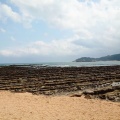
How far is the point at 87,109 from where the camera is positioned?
11.8 meters

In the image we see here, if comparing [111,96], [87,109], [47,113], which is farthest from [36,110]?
[111,96]

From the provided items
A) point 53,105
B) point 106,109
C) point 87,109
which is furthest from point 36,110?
point 106,109

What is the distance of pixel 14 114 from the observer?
34.8 feet

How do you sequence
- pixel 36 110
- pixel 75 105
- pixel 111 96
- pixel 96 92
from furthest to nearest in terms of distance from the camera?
pixel 96 92, pixel 111 96, pixel 75 105, pixel 36 110

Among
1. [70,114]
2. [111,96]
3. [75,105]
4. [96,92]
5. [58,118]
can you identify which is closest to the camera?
[58,118]

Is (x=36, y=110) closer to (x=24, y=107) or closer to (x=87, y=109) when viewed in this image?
(x=24, y=107)

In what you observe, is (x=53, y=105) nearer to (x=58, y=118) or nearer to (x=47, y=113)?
(x=47, y=113)

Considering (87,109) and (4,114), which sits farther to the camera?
(87,109)

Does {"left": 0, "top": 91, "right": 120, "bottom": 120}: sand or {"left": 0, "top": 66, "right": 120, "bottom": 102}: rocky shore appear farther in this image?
{"left": 0, "top": 66, "right": 120, "bottom": 102}: rocky shore

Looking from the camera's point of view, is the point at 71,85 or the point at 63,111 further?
the point at 71,85

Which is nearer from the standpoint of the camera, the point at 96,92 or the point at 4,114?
the point at 4,114

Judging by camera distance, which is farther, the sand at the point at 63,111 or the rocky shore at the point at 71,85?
the rocky shore at the point at 71,85

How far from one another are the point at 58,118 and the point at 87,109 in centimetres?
231

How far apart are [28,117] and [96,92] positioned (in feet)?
28.5
